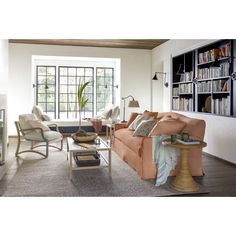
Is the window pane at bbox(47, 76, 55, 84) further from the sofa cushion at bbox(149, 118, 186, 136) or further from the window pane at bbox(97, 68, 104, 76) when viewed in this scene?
the sofa cushion at bbox(149, 118, 186, 136)

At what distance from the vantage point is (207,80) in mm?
5266

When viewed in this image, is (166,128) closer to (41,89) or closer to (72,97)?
(72,97)

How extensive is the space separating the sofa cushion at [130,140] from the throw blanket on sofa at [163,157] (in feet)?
0.84

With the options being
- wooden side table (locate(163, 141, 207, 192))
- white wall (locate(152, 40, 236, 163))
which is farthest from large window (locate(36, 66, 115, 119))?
wooden side table (locate(163, 141, 207, 192))

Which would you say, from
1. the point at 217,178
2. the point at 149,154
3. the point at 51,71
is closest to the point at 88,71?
the point at 51,71

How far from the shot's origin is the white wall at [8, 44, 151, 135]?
7176 millimetres

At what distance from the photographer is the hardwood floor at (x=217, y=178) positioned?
3.09 metres

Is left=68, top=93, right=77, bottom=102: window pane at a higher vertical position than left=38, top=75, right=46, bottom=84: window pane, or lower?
lower

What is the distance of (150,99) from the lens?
8055mm

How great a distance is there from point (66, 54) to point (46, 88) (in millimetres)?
1232

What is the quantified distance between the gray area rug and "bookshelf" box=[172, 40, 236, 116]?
2158 mm

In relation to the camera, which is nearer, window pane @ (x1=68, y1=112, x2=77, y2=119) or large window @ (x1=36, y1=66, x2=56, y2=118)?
large window @ (x1=36, y1=66, x2=56, y2=118)
